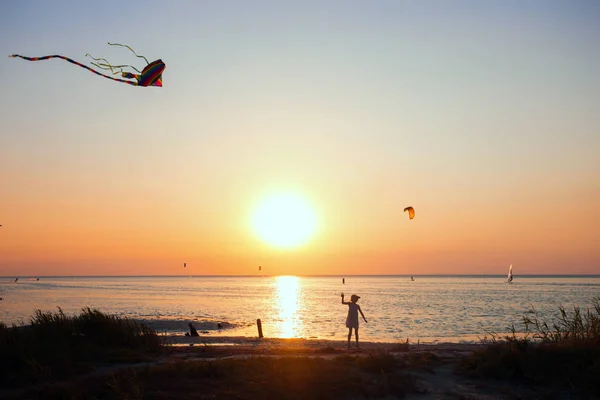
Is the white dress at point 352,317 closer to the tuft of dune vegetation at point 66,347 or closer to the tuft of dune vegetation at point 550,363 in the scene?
the tuft of dune vegetation at point 550,363

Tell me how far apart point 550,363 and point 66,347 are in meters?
14.3

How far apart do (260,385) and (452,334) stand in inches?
1060

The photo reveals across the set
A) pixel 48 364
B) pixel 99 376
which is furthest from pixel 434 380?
pixel 48 364

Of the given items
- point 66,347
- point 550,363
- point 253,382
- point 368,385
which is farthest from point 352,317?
point 66,347

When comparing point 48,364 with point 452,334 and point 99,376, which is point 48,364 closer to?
point 99,376

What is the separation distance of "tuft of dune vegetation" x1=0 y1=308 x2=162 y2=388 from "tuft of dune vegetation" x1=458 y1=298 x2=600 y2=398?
34.2 ft

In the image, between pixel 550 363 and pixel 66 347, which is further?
pixel 66 347

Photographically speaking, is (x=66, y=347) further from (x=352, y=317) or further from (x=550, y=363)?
(x=550, y=363)

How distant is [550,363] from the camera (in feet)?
49.4

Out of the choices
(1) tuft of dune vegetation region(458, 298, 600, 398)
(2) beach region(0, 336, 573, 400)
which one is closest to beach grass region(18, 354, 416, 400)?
(2) beach region(0, 336, 573, 400)

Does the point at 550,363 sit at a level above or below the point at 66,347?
below

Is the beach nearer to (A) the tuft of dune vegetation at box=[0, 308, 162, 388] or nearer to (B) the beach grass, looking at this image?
(B) the beach grass

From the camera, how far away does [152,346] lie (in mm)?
19750

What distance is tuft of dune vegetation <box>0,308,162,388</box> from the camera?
1474 centimetres
